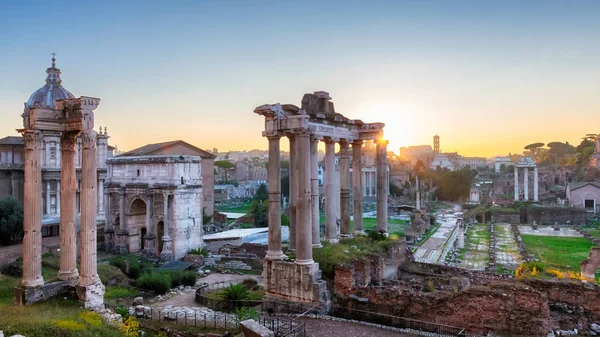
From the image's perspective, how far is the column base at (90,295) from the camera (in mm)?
12375

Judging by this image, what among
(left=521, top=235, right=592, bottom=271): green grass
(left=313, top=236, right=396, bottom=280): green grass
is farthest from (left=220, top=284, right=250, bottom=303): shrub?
(left=521, top=235, right=592, bottom=271): green grass

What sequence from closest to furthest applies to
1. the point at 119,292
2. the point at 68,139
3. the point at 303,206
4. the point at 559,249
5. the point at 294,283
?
the point at 68,139
the point at 294,283
the point at 303,206
the point at 119,292
the point at 559,249

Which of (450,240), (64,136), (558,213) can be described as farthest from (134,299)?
(558,213)

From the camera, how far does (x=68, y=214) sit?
13.1 m

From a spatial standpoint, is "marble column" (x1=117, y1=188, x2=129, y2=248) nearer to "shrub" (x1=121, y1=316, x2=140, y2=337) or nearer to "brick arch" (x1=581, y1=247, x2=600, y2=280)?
"shrub" (x1=121, y1=316, x2=140, y2=337)

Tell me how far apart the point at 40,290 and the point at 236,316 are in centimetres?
537

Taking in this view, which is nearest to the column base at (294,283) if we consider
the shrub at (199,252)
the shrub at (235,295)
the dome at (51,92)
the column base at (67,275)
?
the shrub at (235,295)

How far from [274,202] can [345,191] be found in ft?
14.8

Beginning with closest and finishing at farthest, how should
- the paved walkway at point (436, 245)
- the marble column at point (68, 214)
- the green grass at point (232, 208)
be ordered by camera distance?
1. the marble column at point (68, 214)
2. the paved walkway at point (436, 245)
3. the green grass at point (232, 208)

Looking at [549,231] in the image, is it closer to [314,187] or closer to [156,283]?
[314,187]

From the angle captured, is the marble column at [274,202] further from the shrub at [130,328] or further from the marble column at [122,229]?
the marble column at [122,229]

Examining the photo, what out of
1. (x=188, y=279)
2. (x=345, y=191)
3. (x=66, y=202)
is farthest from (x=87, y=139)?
(x=188, y=279)

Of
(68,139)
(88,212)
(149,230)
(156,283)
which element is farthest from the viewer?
(149,230)

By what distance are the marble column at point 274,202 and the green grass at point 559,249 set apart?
20461 millimetres
